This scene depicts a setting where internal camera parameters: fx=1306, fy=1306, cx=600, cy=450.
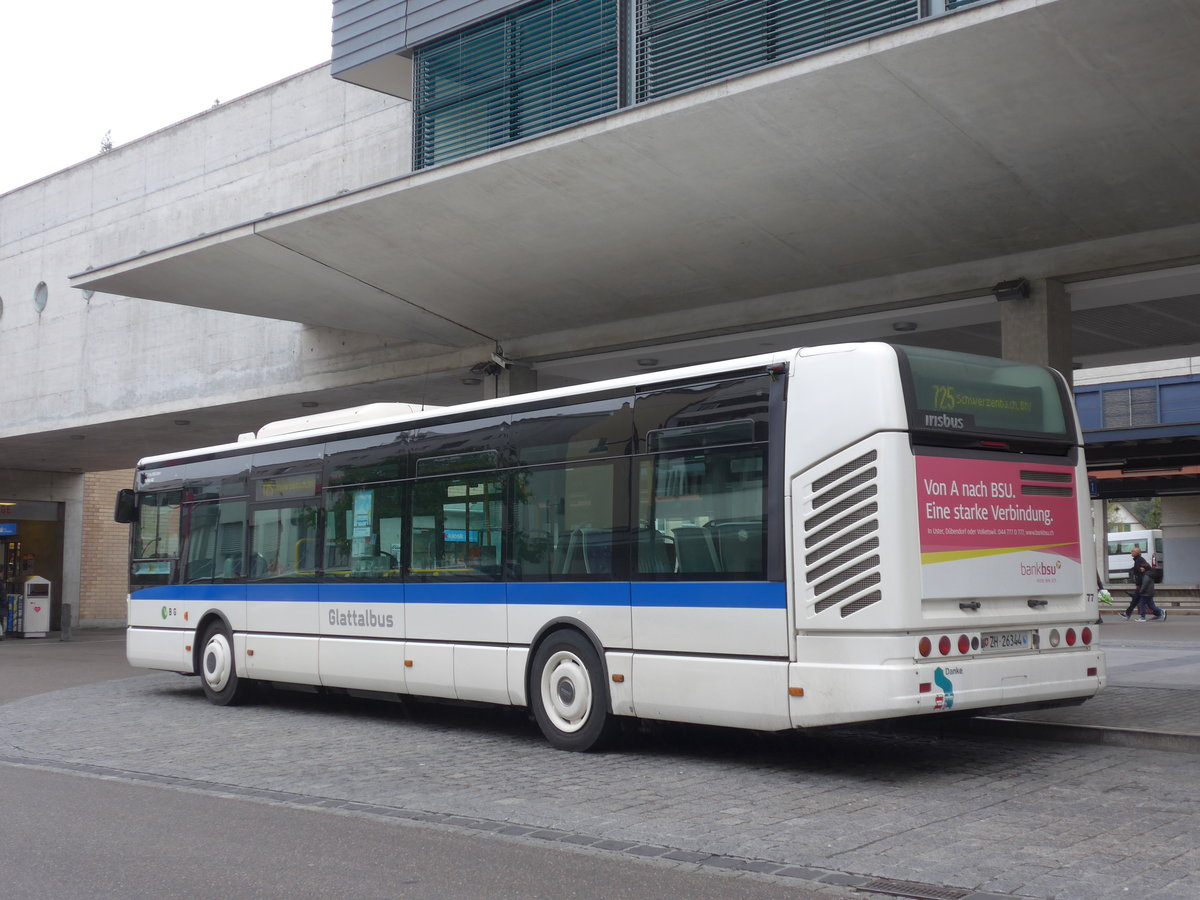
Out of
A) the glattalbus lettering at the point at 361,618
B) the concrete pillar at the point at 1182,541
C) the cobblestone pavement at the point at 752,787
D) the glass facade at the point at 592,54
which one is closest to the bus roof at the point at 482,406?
the glattalbus lettering at the point at 361,618

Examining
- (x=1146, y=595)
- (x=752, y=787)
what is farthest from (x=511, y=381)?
(x=1146, y=595)

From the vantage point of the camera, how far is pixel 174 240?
2303 centimetres

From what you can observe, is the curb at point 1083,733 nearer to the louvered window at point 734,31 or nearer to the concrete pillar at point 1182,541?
the louvered window at point 734,31

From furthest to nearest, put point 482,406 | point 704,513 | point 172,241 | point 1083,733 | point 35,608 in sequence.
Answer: point 35,608, point 172,241, point 482,406, point 1083,733, point 704,513

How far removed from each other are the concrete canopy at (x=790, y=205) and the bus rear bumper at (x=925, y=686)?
14.5 feet

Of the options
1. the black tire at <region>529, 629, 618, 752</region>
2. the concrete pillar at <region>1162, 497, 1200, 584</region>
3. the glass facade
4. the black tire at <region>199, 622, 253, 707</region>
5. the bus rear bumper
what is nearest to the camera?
the bus rear bumper

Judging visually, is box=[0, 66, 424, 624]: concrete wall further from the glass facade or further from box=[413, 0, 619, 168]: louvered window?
the glass facade

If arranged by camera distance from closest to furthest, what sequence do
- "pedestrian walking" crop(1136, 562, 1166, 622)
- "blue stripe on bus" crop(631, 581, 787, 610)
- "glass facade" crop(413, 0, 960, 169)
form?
"blue stripe on bus" crop(631, 581, 787, 610)
"glass facade" crop(413, 0, 960, 169)
"pedestrian walking" crop(1136, 562, 1166, 622)

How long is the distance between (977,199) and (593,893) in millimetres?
8586

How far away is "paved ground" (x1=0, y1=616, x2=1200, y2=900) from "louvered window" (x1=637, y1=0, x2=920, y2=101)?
6.30 m

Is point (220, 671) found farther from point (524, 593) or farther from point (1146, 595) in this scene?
point (1146, 595)

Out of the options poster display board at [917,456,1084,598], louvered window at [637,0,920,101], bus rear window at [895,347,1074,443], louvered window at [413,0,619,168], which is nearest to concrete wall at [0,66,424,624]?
louvered window at [413,0,619,168]

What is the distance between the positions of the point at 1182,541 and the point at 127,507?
35.8 metres

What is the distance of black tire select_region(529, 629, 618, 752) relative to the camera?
9.95 meters
